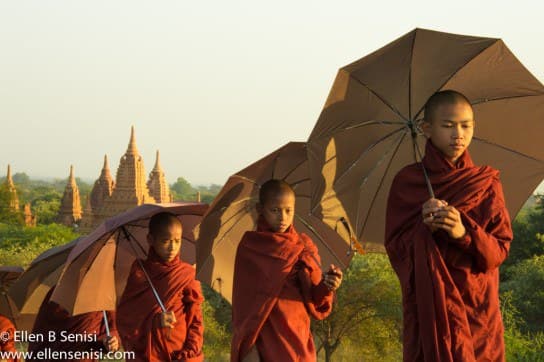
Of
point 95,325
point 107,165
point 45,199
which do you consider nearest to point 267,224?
point 95,325

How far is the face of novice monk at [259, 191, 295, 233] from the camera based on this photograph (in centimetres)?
636

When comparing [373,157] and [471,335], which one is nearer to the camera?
[471,335]

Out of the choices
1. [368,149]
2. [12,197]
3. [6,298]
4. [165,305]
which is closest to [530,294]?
[6,298]

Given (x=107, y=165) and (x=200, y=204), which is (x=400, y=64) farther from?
(x=107, y=165)

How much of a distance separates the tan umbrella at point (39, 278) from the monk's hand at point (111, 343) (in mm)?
940

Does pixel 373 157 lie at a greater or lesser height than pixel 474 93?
lesser

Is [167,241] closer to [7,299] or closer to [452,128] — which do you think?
[7,299]

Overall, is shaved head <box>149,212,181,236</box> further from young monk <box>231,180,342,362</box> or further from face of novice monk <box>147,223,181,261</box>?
young monk <box>231,180,342,362</box>

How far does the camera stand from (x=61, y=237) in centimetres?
7456

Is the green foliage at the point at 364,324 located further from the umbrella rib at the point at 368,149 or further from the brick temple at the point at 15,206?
the brick temple at the point at 15,206

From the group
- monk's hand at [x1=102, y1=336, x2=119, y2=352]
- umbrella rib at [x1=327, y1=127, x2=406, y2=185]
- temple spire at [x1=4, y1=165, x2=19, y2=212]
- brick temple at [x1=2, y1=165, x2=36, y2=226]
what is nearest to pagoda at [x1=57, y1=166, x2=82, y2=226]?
brick temple at [x1=2, y1=165, x2=36, y2=226]

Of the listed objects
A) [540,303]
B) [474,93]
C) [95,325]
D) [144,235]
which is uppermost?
[474,93]

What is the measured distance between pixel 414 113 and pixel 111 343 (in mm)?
4132

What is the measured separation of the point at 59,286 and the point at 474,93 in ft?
12.9
